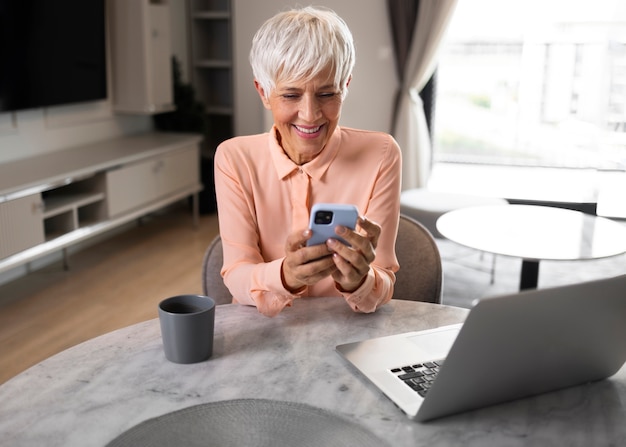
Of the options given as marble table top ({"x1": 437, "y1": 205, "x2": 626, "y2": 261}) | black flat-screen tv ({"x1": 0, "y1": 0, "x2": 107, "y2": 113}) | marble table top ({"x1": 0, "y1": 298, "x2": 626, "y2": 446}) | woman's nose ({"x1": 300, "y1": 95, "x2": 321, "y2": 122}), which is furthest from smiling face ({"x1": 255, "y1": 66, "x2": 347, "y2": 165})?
black flat-screen tv ({"x1": 0, "y1": 0, "x2": 107, "y2": 113})

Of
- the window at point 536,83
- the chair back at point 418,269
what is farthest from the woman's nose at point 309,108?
the window at point 536,83

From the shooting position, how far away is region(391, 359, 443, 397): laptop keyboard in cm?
95

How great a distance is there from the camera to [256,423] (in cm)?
90

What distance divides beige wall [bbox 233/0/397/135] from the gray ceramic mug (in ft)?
11.6

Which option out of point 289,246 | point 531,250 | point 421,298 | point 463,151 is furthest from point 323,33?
point 463,151

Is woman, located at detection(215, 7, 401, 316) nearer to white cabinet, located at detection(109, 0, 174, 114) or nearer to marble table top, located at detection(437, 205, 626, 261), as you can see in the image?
marble table top, located at detection(437, 205, 626, 261)

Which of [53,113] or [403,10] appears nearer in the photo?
[53,113]

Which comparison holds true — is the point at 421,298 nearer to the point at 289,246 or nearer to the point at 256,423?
the point at 289,246

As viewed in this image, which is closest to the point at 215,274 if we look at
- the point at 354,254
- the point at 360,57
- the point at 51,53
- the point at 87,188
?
the point at 354,254

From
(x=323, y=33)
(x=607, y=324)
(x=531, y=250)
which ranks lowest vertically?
(x=531, y=250)

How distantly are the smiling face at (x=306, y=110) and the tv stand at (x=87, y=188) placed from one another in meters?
1.91

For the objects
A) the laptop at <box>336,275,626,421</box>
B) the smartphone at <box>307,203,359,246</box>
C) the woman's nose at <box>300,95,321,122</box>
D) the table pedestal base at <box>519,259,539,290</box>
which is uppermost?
the woman's nose at <box>300,95,321,122</box>

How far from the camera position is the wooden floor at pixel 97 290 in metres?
2.74

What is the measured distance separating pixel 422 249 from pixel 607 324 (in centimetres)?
66
